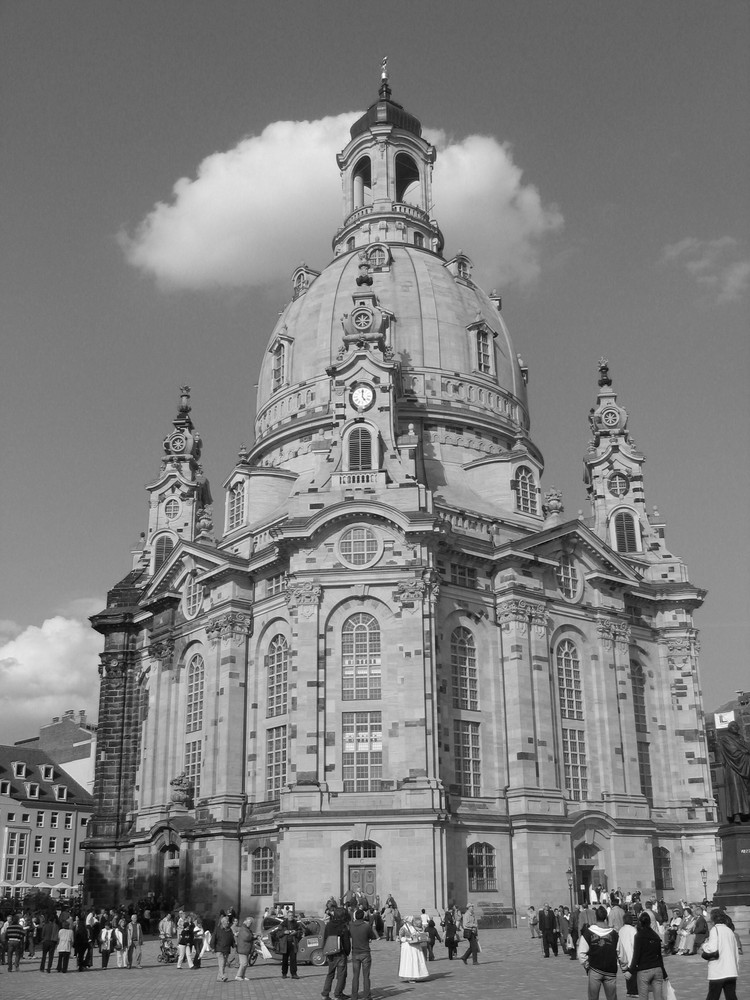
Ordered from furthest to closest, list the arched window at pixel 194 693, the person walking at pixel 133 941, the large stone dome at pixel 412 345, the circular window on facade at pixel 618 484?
the circular window on facade at pixel 618 484
the large stone dome at pixel 412 345
the arched window at pixel 194 693
the person walking at pixel 133 941

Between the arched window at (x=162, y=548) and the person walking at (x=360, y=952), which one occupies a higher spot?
the arched window at (x=162, y=548)

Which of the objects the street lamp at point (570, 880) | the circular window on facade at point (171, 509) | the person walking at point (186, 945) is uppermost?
the circular window on facade at point (171, 509)

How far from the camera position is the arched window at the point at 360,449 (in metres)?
60.2

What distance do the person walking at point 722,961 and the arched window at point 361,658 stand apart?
37.5 m

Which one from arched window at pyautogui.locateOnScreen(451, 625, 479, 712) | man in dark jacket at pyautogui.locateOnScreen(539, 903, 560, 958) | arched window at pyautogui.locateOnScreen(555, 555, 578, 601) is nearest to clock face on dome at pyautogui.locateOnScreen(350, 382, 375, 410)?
arched window at pyautogui.locateOnScreen(451, 625, 479, 712)

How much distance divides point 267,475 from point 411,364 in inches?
493

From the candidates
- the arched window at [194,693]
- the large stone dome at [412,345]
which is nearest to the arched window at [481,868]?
the arched window at [194,693]

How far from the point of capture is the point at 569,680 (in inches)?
2438

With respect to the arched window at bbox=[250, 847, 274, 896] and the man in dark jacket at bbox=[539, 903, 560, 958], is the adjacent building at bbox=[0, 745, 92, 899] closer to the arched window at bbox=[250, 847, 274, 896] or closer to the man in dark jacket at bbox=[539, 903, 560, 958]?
the arched window at bbox=[250, 847, 274, 896]

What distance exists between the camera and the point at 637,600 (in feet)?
225

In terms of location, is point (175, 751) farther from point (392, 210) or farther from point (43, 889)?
point (392, 210)

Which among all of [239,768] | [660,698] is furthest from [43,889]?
[660,698]

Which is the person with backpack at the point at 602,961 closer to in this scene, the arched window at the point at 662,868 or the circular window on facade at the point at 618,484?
the arched window at the point at 662,868

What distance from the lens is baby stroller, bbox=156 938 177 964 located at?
40.5 m
